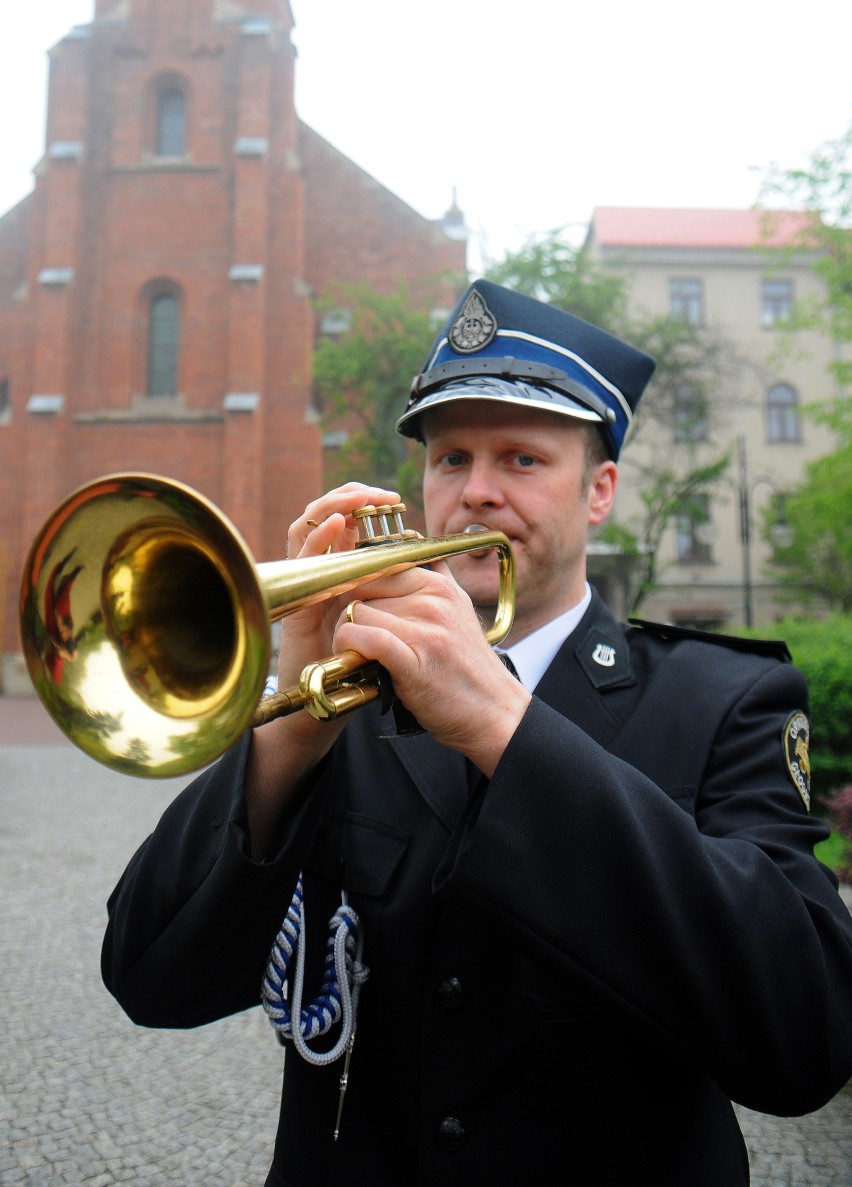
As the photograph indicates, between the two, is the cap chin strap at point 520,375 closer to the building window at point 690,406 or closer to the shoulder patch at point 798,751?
the shoulder patch at point 798,751

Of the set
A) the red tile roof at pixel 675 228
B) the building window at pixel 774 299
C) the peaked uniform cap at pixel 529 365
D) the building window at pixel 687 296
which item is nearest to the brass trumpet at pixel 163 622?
the peaked uniform cap at pixel 529 365

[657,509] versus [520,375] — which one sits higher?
[657,509]

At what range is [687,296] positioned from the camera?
118 ft

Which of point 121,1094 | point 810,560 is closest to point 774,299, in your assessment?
point 810,560

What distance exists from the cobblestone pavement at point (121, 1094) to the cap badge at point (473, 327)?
284 cm

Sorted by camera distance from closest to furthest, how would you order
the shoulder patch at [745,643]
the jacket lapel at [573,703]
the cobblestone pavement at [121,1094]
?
the jacket lapel at [573,703], the shoulder patch at [745,643], the cobblestone pavement at [121,1094]

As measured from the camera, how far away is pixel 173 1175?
321cm

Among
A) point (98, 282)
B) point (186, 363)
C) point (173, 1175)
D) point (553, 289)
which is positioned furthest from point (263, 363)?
point (173, 1175)

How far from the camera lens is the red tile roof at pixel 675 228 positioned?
119ft

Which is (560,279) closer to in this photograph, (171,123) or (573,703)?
Result: (171,123)

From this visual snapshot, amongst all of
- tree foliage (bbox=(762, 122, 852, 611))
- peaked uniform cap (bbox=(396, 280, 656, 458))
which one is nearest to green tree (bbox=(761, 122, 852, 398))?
tree foliage (bbox=(762, 122, 852, 611))

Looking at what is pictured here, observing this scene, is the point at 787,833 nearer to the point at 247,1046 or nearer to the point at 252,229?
the point at 247,1046

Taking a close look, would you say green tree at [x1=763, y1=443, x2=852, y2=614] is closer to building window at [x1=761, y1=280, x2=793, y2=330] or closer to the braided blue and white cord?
building window at [x1=761, y1=280, x2=793, y2=330]

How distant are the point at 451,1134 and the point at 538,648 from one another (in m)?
0.98
